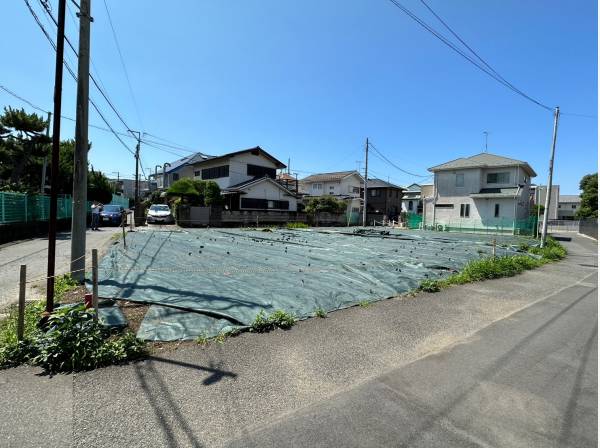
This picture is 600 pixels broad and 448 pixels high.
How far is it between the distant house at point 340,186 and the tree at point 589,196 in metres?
26.2

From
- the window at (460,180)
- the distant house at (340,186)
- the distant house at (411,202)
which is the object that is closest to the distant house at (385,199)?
the distant house at (340,186)

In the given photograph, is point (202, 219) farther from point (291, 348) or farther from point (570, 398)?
point (570, 398)

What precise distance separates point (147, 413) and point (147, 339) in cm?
135

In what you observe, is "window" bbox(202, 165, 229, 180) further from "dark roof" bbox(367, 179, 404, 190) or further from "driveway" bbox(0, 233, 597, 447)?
"driveway" bbox(0, 233, 597, 447)

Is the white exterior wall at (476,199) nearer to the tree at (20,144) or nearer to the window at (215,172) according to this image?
the window at (215,172)

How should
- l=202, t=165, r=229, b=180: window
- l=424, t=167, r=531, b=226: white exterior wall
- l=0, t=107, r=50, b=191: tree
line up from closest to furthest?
l=0, t=107, r=50, b=191: tree < l=424, t=167, r=531, b=226: white exterior wall < l=202, t=165, r=229, b=180: window

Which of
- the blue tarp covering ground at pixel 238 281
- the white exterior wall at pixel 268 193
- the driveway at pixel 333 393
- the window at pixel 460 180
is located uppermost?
the window at pixel 460 180

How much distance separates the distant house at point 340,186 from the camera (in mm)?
43750

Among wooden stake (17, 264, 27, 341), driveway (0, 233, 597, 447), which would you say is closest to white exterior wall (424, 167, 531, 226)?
driveway (0, 233, 597, 447)

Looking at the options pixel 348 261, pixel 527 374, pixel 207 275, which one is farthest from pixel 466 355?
pixel 348 261

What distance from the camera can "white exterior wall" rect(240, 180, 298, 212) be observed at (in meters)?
29.7

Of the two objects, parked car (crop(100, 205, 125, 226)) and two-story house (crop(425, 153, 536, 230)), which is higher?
two-story house (crop(425, 153, 536, 230))

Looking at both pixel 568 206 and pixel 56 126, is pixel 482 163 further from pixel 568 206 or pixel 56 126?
pixel 568 206

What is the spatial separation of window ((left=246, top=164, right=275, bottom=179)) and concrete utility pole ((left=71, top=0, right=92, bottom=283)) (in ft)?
85.5
